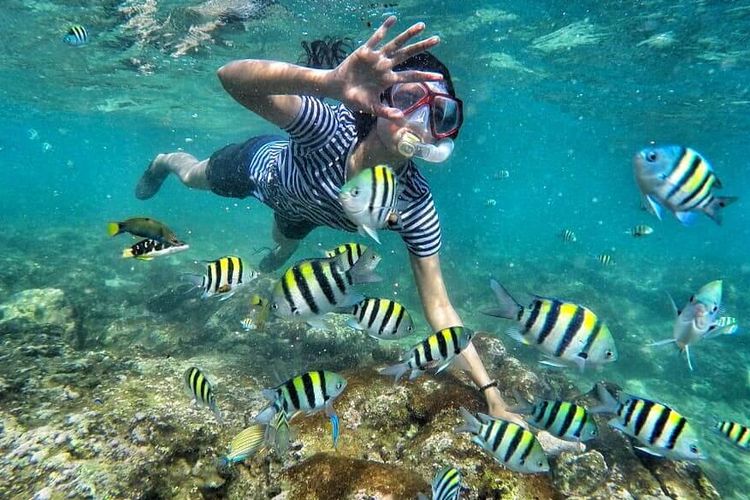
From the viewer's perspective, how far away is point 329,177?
4.10 m

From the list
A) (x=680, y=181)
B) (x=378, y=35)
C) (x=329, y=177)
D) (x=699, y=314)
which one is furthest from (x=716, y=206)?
(x=329, y=177)

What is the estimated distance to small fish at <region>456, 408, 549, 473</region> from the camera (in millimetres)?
2649

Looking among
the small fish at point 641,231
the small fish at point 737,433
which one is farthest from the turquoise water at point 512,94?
the small fish at point 737,433

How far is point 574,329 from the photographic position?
104 inches

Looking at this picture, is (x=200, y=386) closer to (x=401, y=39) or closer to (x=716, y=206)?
(x=401, y=39)

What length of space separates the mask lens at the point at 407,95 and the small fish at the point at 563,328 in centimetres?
147

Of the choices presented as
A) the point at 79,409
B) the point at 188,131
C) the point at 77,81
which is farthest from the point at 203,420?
the point at 188,131

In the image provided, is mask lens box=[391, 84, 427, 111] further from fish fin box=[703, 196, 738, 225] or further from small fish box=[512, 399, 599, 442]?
small fish box=[512, 399, 599, 442]

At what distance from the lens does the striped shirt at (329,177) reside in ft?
Result: 13.0

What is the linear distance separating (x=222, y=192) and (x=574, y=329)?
577cm

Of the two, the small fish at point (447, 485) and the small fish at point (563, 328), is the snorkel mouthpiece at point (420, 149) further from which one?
the small fish at point (447, 485)

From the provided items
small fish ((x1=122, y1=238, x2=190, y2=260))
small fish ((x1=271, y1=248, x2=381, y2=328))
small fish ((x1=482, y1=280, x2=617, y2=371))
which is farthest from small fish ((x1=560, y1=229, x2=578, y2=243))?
small fish ((x1=122, y1=238, x2=190, y2=260))

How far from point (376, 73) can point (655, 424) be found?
303 cm

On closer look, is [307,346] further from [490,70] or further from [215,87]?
[215,87]
